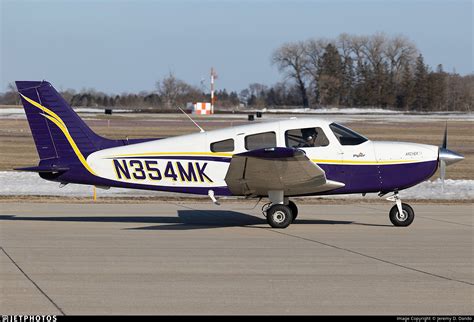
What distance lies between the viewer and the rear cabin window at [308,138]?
1397 centimetres

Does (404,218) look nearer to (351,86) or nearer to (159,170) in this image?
(159,170)

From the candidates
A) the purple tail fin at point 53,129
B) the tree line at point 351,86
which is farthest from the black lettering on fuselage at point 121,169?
the tree line at point 351,86

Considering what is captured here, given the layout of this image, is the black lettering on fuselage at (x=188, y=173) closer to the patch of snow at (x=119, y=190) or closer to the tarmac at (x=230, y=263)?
the tarmac at (x=230, y=263)

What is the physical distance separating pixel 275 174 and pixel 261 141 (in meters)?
0.65

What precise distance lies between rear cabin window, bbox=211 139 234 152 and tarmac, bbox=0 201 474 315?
1.38 m

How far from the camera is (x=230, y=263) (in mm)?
10508

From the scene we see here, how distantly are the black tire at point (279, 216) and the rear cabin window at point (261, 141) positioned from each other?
3.52ft

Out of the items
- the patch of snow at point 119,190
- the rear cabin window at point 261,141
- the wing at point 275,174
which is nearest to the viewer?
the wing at point 275,174

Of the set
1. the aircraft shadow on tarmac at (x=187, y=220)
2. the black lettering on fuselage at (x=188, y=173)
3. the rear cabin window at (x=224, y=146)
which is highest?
the rear cabin window at (x=224, y=146)

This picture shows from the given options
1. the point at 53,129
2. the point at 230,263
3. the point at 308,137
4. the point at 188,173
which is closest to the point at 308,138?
the point at 308,137

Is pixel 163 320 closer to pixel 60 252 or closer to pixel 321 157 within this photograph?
pixel 60 252

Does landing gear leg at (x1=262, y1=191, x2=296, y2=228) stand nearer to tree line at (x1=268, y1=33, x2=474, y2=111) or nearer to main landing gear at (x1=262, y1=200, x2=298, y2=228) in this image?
main landing gear at (x1=262, y1=200, x2=298, y2=228)

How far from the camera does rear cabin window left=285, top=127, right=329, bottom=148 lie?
13969 mm

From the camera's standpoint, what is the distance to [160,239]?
12633 mm
